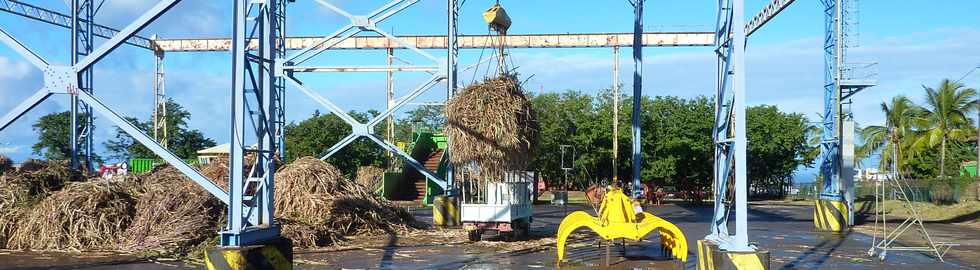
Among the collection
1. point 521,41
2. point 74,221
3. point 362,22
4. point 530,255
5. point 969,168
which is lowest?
point 530,255

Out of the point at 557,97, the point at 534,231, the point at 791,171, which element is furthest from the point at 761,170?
the point at 534,231

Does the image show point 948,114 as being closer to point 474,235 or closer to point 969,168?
point 969,168

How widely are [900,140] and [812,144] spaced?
551 inches

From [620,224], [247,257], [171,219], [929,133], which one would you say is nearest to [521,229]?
[620,224]

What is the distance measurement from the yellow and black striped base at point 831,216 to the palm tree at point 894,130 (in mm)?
26841

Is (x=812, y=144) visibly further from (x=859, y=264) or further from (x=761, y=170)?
(x=859, y=264)

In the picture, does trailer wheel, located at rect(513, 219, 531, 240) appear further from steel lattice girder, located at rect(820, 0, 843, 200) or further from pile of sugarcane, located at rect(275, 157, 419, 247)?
steel lattice girder, located at rect(820, 0, 843, 200)

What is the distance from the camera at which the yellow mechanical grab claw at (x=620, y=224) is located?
42.9 feet

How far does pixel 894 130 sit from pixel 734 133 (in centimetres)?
4563

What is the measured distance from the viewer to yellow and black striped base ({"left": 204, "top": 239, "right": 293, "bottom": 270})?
8.39 meters

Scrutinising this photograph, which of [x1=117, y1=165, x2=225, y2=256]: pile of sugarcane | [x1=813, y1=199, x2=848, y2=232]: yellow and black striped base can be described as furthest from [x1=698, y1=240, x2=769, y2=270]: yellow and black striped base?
[x1=813, y1=199, x2=848, y2=232]: yellow and black striped base

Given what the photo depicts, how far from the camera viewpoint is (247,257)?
8.52 m

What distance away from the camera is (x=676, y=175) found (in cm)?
4650

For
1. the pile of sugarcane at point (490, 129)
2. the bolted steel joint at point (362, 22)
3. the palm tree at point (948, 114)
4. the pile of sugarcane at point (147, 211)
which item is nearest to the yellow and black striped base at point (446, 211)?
the pile of sugarcane at point (147, 211)
